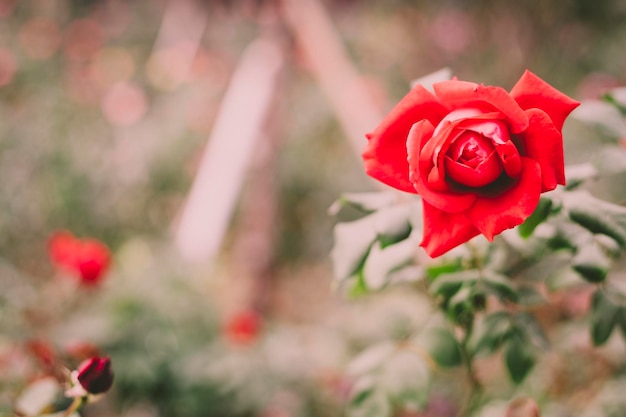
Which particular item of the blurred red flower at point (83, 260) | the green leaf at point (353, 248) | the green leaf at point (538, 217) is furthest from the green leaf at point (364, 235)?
the blurred red flower at point (83, 260)

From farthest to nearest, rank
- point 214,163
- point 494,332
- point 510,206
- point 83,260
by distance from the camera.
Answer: point 214,163 → point 83,260 → point 494,332 → point 510,206

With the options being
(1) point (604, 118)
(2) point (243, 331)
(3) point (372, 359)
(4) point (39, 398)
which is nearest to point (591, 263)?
(1) point (604, 118)

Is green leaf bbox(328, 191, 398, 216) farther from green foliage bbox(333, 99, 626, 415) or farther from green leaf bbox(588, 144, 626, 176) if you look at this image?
green leaf bbox(588, 144, 626, 176)

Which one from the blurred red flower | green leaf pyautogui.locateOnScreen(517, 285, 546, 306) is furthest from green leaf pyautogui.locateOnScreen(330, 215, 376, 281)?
the blurred red flower

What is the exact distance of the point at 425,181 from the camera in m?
0.39

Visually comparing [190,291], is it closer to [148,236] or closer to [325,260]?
[148,236]

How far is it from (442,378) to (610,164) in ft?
3.68

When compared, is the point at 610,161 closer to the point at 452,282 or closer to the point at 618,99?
the point at 618,99

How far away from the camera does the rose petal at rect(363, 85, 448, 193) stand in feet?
1.36

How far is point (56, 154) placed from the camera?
2.59 metres

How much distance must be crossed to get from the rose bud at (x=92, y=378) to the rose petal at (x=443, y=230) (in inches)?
13.1

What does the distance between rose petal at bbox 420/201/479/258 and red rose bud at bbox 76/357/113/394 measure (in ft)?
1.09

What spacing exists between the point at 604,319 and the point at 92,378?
55cm

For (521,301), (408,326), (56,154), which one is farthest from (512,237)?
(56,154)
